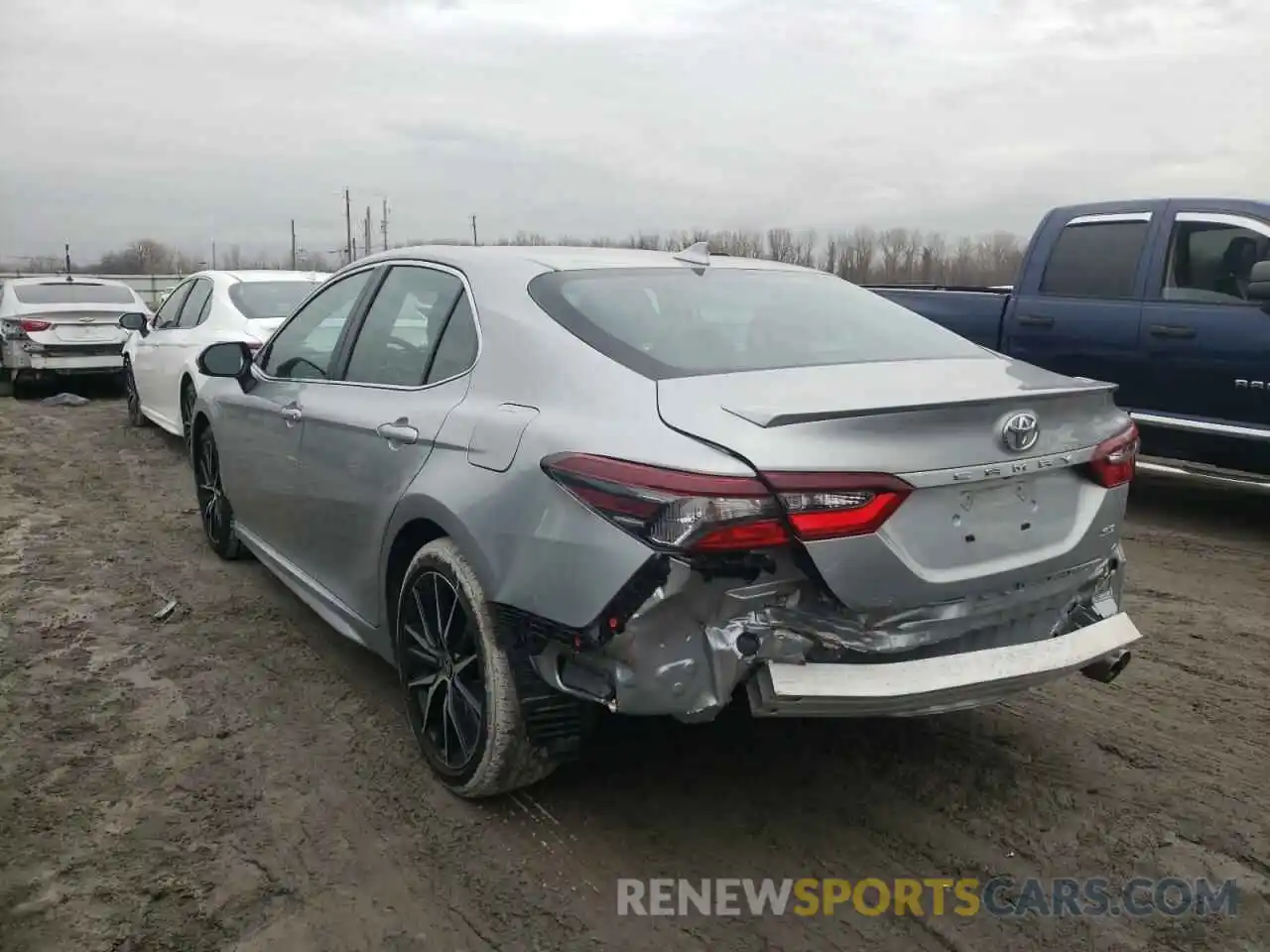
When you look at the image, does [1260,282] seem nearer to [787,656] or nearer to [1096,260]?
[1096,260]

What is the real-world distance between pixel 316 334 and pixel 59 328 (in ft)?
33.4

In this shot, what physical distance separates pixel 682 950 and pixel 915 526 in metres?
1.16

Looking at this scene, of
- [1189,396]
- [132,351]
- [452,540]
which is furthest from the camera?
[132,351]

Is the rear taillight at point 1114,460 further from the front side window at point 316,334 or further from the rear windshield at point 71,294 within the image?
the rear windshield at point 71,294

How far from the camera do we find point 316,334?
438 cm

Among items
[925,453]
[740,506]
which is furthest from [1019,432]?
[740,506]

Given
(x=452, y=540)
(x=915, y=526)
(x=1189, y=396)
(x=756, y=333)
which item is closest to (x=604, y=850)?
(x=452, y=540)

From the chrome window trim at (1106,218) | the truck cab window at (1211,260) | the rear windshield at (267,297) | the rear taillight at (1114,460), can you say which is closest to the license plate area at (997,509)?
the rear taillight at (1114,460)

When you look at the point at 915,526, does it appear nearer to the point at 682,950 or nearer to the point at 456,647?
the point at 682,950

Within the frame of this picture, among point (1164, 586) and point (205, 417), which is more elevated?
point (205, 417)

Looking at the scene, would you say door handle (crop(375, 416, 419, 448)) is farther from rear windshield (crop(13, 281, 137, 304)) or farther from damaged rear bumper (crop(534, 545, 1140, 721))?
rear windshield (crop(13, 281, 137, 304))

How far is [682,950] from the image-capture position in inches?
98.1

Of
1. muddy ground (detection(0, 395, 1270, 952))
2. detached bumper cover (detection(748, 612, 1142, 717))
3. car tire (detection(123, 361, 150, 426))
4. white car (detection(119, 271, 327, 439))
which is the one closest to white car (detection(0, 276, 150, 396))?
car tire (detection(123, 361, 150, 426))

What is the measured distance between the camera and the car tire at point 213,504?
5.60 m
